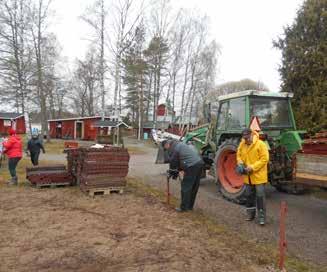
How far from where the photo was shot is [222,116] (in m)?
9.76

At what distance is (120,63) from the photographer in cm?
2742

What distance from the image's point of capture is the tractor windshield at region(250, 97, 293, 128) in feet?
29.0

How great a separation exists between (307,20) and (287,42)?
3.06 ft

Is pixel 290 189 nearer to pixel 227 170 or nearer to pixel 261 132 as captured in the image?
pixel 227 170

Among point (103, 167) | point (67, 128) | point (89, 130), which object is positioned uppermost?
point (67, 128)

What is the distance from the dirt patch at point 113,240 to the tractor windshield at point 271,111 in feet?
10.6

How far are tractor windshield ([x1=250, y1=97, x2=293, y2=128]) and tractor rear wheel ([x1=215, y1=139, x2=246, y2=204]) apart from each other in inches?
34.3

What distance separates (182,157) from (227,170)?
2211mm

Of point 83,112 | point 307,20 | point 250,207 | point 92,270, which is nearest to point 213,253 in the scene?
point 92,270

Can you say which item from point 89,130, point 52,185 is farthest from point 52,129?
point 52,185

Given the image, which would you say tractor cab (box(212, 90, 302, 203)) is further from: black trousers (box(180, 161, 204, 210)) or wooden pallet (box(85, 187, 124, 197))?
wooden pallet (box(85, 187, 124, 197))

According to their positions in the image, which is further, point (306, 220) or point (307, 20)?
point (307, 20)

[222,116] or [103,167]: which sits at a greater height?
[222,116]

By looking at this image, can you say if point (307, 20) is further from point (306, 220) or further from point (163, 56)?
point (163, 56)
